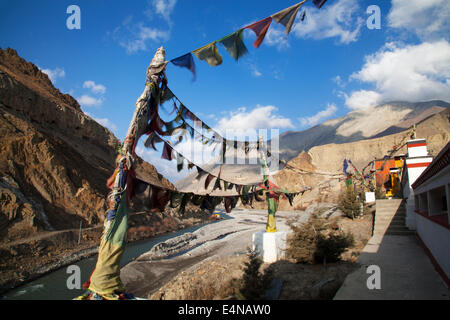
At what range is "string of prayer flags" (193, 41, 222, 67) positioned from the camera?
416 cm

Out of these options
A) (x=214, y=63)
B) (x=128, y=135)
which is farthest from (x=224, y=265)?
(x=214, y=63)

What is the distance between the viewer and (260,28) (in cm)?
379

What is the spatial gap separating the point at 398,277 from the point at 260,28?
536 centimetres

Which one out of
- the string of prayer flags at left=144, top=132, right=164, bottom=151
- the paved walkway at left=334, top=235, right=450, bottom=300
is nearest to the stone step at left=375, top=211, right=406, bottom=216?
the paved walkway at left=334, top=235, right=450, bottom=300

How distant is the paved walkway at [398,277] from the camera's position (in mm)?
3871

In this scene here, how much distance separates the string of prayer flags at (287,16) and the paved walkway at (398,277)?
4.38 meters

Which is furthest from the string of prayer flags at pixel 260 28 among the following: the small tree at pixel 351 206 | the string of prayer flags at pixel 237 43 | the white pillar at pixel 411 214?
the small tree at pixel 351 206

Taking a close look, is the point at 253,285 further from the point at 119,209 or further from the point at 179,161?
the point at 179,161

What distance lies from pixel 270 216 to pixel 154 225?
56.9 feet

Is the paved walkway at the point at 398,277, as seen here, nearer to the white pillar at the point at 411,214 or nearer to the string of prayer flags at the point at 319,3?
the white pillar at the point at 411,214

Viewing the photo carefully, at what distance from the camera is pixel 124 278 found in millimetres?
8617

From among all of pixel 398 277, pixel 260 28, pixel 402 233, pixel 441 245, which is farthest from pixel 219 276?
pixel 402 233

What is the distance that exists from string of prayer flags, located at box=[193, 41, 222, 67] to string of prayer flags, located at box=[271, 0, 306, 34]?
3.56 feet
